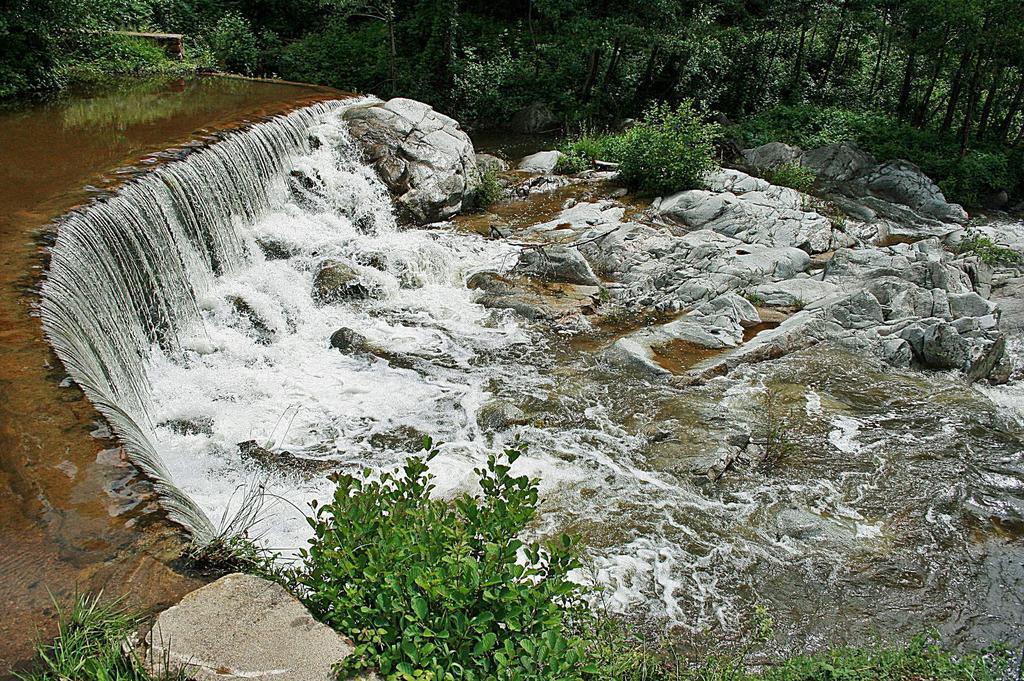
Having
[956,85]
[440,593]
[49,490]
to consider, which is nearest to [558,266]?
[49,490]

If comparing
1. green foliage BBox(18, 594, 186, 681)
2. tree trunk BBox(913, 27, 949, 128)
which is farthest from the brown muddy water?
tree trunk BBox(913, 27, 949, 128)

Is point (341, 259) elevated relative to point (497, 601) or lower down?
lower down

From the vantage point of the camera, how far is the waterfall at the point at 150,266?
5.04 meters

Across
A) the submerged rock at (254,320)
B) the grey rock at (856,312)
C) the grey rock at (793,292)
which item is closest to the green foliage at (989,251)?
the grey rock at (793,292)

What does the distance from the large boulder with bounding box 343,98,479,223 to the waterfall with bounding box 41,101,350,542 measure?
66.6 inches

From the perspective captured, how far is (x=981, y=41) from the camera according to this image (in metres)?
15.4

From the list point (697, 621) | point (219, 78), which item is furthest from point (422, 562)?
point (219, 78)

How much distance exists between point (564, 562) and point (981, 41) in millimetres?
17482

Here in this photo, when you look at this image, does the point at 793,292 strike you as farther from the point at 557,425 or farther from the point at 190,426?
the point at 190,426

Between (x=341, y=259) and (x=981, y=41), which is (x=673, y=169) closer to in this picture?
(x=341, y=259)

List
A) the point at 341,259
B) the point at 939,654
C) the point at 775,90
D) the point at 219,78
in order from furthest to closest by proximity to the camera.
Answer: the point at 775,90 < the point at 219,78 < the point at 341,259 < the point at 939,654

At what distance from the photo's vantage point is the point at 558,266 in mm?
10891

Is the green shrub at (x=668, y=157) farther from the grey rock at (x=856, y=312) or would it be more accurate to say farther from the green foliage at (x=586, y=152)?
the grey rock at (x=856, y=312)

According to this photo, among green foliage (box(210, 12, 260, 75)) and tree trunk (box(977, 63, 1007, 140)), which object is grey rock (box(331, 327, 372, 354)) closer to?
green foliage (box(210, 12, 260, 75))
